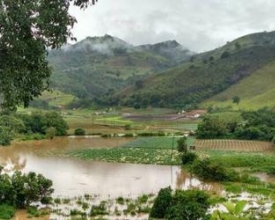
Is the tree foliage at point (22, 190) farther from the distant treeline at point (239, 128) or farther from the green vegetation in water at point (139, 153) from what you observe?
the distant treeline at point (239, 128)

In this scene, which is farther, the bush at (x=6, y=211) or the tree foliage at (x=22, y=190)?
the tree foliage at (x=22, y=190)

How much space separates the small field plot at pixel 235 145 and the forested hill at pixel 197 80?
5956 cm

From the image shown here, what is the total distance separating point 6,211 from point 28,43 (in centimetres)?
2107

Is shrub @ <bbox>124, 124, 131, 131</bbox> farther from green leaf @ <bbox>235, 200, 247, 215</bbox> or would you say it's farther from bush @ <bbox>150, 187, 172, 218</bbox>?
green leaf @ <bbox>235, 200, 247, 215</bbox>

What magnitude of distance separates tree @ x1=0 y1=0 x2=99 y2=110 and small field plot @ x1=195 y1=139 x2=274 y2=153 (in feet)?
177

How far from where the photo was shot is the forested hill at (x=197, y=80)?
134500mm

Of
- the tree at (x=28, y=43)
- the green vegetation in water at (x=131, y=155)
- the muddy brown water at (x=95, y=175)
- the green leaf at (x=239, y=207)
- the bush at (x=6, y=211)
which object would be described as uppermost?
the tree at (x=28, y=43)

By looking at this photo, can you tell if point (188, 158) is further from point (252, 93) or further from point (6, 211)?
point (252, 93)

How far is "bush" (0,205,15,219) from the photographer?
2840 cm

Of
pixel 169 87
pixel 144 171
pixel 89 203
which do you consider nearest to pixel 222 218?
pixel 89 203

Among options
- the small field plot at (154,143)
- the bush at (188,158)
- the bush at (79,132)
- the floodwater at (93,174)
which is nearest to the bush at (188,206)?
the floodwater at (93,174)

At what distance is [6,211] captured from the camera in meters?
29.0

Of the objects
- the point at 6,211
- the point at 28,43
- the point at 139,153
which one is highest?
the point at 28,43

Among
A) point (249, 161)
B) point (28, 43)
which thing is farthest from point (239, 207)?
point (249, 161)
